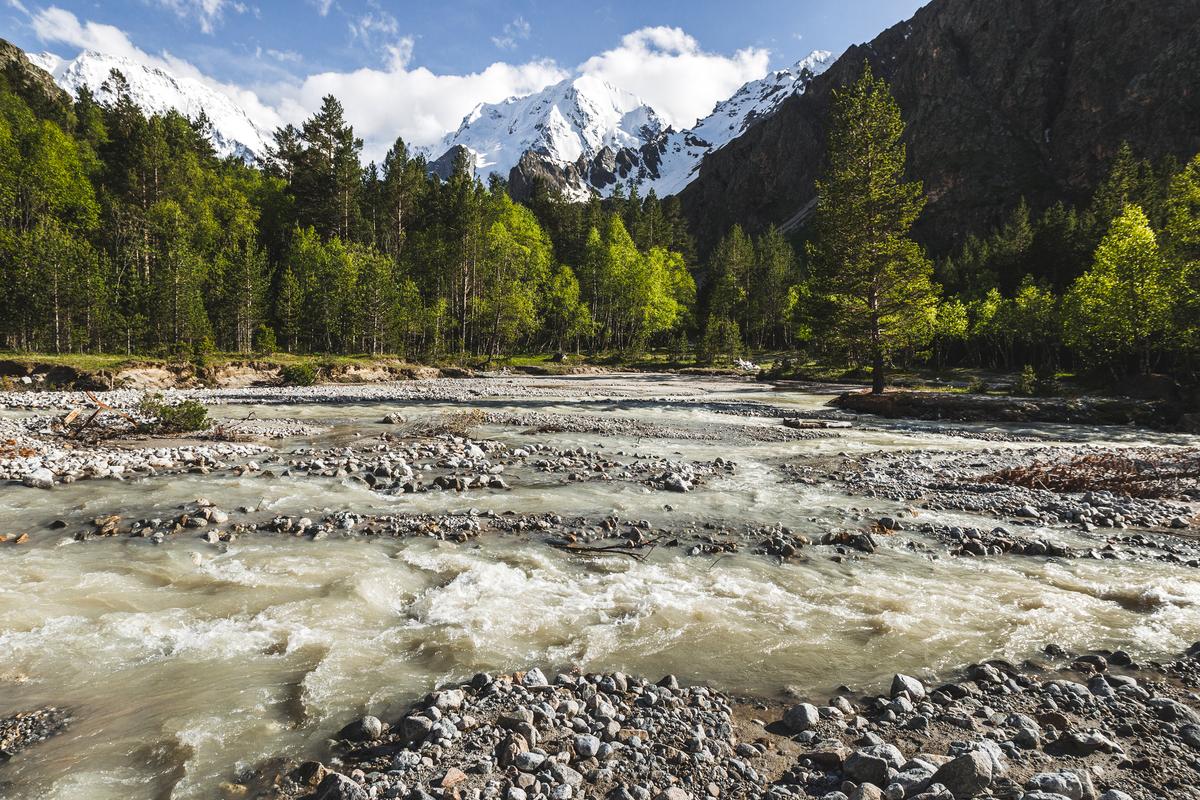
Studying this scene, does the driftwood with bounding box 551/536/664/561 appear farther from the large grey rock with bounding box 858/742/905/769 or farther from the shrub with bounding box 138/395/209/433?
the shrub with bounding box 138/395/209/433

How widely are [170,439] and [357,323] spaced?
4189 centimetres

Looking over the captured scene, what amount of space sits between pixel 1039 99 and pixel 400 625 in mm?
200831

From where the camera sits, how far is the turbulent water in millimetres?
4105

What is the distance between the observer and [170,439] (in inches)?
628

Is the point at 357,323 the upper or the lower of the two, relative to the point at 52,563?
upper

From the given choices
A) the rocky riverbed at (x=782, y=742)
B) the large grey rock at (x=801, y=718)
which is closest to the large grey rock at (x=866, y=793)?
the rocky riverbed at (x=782, y=742)

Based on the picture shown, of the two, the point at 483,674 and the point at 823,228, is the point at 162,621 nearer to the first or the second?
the point at 483,674

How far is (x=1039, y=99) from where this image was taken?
143250 mm

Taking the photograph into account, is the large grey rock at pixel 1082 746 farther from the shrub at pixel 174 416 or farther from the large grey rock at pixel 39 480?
the shrub at pixel 174 416

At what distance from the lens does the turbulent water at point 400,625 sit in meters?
4.11

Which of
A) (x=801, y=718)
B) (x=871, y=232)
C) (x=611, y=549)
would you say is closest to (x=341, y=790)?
(x=801, y=718)

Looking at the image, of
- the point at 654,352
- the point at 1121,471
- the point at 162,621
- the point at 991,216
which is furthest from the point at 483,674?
the point at 991,216

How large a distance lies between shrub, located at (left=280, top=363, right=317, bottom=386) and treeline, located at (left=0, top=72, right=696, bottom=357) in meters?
7.03

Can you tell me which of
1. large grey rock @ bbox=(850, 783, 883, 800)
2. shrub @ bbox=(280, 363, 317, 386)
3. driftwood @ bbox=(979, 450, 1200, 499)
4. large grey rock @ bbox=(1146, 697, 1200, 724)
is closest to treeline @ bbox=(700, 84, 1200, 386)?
driftwood @ bbox=(979, 450, 1200, 499)
